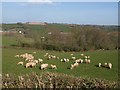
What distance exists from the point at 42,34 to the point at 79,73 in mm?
26538

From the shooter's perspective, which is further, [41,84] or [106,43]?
[106,43]

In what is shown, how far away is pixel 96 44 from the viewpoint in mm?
41125

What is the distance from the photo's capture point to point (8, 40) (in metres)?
48.5

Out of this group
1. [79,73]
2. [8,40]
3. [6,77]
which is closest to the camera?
[6,77]

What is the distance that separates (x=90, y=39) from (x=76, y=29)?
2.85 meters

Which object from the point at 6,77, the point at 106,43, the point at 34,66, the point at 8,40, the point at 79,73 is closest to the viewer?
the point at 6,77

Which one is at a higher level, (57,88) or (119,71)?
(57,88)

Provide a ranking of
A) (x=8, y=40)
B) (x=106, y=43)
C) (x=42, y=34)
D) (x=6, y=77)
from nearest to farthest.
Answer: (x=6, y=77) < (x=106, y=43) < (x=42, y=34) < (x=8, y=40)

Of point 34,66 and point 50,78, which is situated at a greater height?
point 50,78

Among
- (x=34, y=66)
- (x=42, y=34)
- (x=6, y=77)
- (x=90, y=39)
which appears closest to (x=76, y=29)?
(x=90, y=39)

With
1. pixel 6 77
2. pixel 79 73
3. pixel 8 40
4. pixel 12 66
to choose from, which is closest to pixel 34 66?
pixel 12 66

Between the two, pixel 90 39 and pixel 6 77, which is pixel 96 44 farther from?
pixel 6 77

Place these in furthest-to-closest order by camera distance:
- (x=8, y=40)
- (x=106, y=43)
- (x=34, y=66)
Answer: (x=8, y=40) < (x=106, y=43) < (x=34, y=66)

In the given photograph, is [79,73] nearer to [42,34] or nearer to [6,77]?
[6,77]
